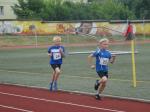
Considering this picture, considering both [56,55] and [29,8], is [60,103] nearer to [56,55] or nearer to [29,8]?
[56,55]

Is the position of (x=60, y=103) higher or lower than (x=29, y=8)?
lower

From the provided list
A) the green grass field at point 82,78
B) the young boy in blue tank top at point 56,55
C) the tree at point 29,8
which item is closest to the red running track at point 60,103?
the young boy in blue tank top at point 56,55

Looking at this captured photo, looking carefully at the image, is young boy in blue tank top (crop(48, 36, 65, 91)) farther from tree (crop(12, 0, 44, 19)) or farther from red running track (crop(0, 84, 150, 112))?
tree (crop(12, 0, 44, 19))

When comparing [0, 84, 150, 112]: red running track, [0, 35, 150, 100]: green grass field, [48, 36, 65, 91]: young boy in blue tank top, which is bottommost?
[0, 35, 150, 100]: green grass field

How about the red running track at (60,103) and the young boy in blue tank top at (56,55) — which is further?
the young boy in blue tank top at (56,55)

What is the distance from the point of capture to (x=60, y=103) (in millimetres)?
13914

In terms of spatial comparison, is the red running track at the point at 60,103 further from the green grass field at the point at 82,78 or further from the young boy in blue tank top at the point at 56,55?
the green grass field at the point at 82,78

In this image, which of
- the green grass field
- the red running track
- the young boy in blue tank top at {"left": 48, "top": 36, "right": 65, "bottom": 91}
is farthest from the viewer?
the young boy in blue tank top at {"left": 48, "top": 36, "right": 65, "bottom": 91}

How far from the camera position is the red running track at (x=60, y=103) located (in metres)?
12.8

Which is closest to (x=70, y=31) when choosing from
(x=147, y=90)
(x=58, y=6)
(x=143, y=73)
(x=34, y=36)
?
(x=34, y=36)

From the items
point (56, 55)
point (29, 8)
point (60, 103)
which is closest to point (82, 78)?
point (56, 55)

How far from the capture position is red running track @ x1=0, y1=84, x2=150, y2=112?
12812 mm

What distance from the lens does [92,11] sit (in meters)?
79.9

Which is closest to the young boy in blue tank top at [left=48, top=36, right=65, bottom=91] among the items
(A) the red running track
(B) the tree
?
(A) the red running track
